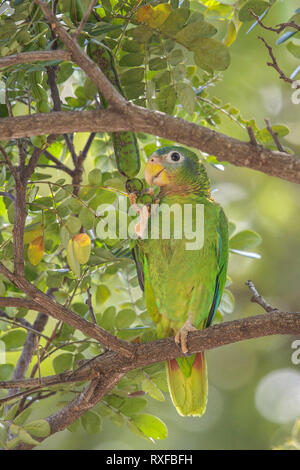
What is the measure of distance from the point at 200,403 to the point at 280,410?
2.60 m

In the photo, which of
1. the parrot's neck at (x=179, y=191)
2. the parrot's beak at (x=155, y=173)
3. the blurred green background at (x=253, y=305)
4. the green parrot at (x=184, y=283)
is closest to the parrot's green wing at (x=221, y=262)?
the green parrot at (x=184, y=283)

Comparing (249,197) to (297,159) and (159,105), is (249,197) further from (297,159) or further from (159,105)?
(297,159)

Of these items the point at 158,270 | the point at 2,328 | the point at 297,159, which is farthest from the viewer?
the point at 158,270

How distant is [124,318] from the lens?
2.05m

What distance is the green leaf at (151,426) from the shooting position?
1.96 metres

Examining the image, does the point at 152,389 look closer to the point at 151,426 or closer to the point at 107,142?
the point at 151,426

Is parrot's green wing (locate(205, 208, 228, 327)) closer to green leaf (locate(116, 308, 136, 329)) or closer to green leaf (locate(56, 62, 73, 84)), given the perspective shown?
green leaf (locate(116, 308, 136, 329))

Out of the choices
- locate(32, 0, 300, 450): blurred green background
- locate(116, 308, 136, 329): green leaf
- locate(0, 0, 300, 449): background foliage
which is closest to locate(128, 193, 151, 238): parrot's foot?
locate(0, 0, 300, 449): background foliage

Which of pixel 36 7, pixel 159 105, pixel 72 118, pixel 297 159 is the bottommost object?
pixel 297 159

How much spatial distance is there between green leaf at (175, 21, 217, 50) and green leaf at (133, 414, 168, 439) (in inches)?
50.7

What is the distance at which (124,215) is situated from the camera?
68.8 inches

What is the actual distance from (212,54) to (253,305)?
10.5 feet

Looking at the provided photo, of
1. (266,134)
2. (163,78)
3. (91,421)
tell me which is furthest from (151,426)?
(163,78)
